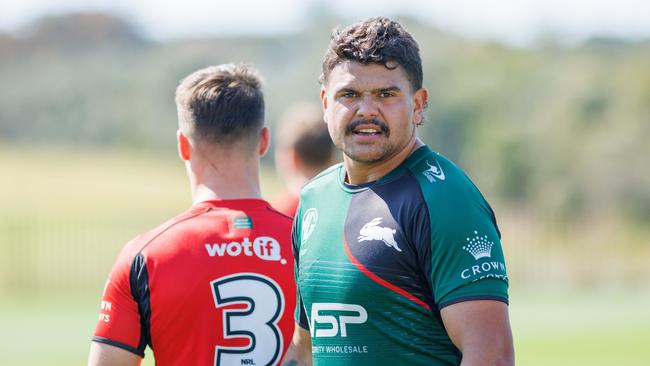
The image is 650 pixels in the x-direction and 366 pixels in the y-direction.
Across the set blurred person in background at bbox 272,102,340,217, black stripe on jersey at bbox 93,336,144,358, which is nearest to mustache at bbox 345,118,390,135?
black stripe on jersey at bbox 93,336,144,358

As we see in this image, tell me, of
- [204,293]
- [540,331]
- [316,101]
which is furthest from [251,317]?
[316,101]

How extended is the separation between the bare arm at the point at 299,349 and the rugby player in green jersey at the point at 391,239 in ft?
0.76

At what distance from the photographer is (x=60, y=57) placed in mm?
110688

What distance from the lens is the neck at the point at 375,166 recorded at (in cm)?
443

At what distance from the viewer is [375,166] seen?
4477 millimetres

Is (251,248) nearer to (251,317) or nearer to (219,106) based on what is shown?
(251,317)

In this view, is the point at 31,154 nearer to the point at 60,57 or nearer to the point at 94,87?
the point at 94,87

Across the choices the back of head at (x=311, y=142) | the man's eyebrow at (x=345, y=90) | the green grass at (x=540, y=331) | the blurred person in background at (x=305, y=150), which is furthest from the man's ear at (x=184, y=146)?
the green grass at (x=540, y=331)

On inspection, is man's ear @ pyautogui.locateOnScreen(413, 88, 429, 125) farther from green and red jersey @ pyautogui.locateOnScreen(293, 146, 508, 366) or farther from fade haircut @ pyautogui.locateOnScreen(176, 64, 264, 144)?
fade haircut @ pyautogui.locateOnScreen(176, 64, 264, 144)

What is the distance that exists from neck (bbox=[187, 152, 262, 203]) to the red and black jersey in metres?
0.11

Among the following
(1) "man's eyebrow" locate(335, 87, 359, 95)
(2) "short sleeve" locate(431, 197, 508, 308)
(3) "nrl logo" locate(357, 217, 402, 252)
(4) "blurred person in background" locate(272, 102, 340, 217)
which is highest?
(4) "blurred person in background" locate(272, 102, 340, 217)

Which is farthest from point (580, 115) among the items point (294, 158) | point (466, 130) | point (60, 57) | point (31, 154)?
point (60, 57)

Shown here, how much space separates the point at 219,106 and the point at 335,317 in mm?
1353

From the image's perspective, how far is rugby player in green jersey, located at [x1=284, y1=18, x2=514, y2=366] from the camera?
157 inches
